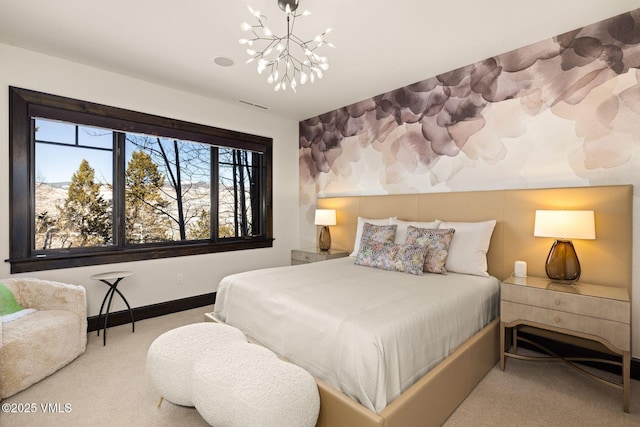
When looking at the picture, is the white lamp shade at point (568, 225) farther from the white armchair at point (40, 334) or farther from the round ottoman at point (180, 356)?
the white armchair at point (40, 334)

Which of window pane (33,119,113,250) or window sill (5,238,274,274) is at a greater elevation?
window pane (33,119,113,250)

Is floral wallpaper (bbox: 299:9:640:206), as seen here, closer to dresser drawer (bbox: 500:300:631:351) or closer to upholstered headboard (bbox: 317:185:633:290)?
upholstered headboard (bbox: 317:185:633:290)

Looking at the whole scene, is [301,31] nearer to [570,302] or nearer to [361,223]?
[361,223]

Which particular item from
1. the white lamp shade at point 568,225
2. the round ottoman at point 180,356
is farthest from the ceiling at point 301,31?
the round ottoman at point 180,356

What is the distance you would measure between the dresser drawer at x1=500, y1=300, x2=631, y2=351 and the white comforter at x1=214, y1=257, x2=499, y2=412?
184 mm

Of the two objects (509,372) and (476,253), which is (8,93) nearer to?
(476,253)

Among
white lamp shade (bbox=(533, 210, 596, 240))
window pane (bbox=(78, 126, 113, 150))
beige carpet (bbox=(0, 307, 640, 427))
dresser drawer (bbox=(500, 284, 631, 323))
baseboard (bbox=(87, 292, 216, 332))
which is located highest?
window pane (bbox=(78, 126, 113, 150))

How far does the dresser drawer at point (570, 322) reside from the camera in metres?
1.87

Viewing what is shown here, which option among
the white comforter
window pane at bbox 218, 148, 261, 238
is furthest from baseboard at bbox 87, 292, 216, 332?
the white comforter

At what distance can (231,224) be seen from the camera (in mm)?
4332

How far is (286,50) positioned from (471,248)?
241 centimetres

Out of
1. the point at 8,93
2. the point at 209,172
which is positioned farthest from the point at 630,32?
the point at 8,93

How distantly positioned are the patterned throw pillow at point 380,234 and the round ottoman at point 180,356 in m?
1.71

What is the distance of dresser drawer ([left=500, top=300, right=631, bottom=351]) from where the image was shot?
1867 mm
